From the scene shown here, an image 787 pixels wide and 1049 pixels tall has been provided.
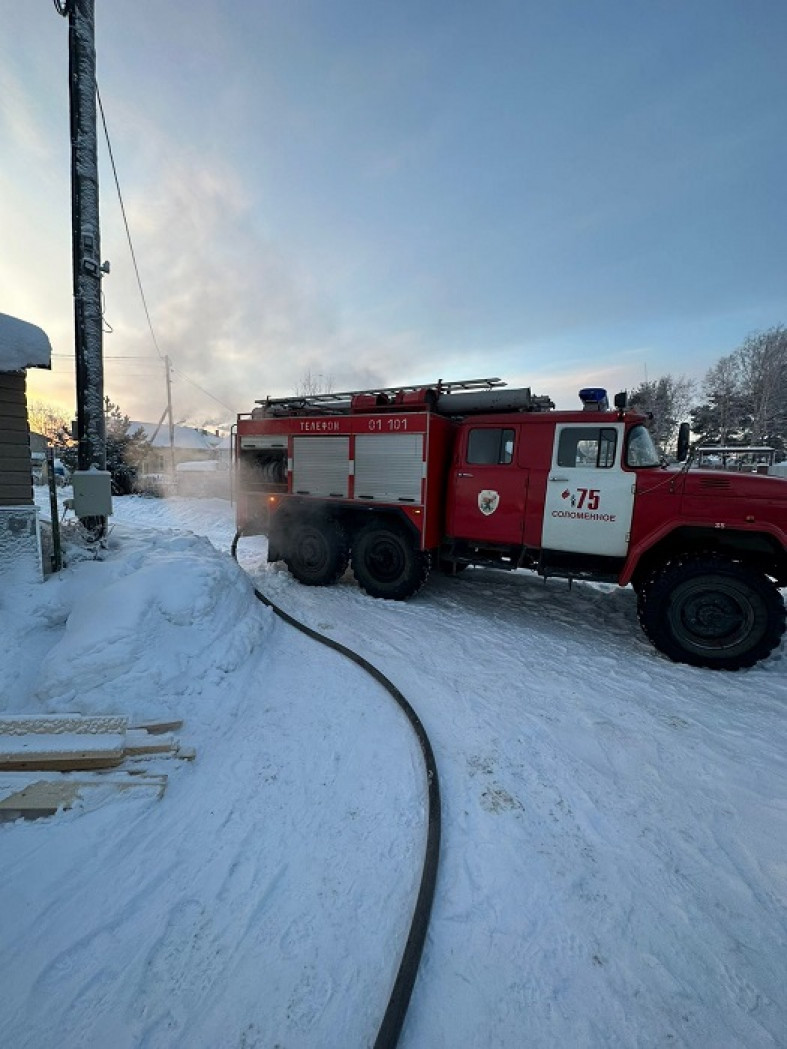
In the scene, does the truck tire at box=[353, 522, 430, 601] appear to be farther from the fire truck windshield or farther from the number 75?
the fire truck windshield

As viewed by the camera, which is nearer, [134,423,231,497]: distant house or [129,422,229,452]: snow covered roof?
[134,423,231,497]: distant house

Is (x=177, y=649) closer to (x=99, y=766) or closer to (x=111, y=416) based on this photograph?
(x=99, y=766)

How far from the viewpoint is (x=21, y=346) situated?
14.0 feet

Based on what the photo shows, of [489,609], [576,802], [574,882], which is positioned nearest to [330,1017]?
[574,882]

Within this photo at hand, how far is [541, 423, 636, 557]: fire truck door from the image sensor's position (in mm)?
5177

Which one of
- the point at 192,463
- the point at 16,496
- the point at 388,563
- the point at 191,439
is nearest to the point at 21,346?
the point at 16,496

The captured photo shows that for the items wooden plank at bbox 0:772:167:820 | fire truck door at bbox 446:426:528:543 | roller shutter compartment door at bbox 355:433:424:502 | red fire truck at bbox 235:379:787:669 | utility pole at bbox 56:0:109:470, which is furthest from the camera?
roller shutter compartment door at bbox 355:433:424:502

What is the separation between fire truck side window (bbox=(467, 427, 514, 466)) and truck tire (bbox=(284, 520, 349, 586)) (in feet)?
8.38

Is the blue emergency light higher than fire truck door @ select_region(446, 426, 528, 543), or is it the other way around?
the blue emergency light

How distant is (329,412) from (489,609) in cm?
413

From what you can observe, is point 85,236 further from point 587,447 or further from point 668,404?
point 668,404

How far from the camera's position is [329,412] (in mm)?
7227

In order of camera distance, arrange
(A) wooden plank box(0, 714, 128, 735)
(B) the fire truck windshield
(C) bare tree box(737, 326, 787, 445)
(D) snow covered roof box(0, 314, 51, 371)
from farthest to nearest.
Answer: (C) bare tree box(737, 326, 787, 445) < (B) the fire truck windshield < (D) snow covered roof box(0, 314, 51, 371) < (A) wooden plank box(0, 714, 128, 735)

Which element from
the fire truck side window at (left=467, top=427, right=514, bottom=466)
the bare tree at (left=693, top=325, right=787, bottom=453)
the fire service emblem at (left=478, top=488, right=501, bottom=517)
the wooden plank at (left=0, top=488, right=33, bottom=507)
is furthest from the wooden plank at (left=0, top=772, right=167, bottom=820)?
the bare tree at (left=693, top=325, right=787, bottom=453)
